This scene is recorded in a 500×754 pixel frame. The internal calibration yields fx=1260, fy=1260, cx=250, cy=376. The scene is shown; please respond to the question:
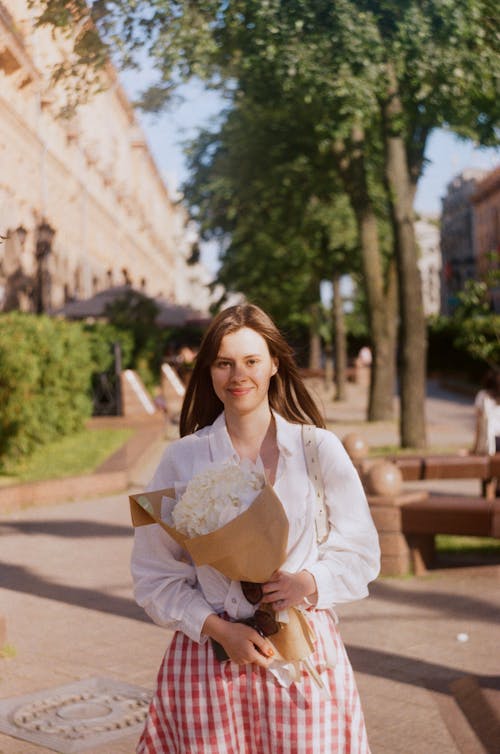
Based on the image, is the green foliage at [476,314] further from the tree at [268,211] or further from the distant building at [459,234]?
the distant building at [459,234]

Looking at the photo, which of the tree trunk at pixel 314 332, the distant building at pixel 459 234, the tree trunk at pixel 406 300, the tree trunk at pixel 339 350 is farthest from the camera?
the distant building at pixel 459 234

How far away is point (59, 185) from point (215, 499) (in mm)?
37939

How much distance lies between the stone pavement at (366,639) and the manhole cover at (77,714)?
89 millimetres

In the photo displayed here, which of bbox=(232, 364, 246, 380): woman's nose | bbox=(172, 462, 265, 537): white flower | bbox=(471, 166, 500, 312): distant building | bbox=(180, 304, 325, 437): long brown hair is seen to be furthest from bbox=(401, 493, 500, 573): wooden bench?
bbox=(471, 166, 500, 312): distant building

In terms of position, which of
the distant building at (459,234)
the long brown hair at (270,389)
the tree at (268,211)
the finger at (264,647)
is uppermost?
the distant building at (459,234)

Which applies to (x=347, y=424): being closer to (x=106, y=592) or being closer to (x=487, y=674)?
(x=106, y=592)

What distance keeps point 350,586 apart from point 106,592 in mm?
5740

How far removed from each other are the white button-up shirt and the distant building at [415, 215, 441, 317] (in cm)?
3469

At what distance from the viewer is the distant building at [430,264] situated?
4071 centimetres

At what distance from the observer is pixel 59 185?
3978 centimetres

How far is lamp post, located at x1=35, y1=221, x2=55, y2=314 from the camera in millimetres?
33906

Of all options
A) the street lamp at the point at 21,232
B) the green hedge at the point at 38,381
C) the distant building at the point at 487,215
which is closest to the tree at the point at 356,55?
the street lamp at the point at 21,232

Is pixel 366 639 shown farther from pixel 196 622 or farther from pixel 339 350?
pixel 339 350

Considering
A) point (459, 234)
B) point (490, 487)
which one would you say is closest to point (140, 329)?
point (490, 487)
